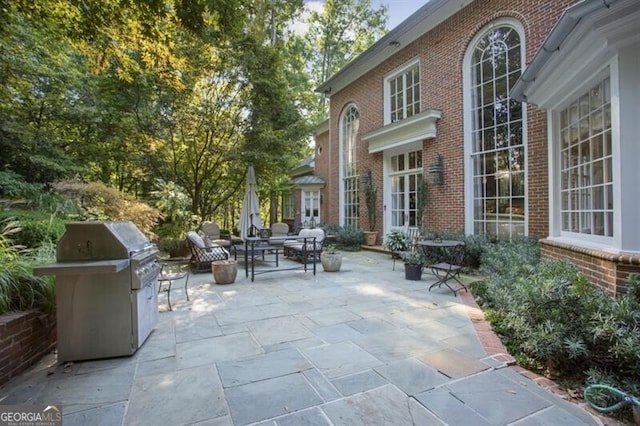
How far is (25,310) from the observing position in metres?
3.05

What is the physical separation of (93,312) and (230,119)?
9.87m

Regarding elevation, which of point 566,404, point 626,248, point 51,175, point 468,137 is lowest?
point 566,404

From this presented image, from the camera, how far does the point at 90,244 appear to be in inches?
122

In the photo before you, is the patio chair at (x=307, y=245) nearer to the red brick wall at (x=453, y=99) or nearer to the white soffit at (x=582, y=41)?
the red brick wall at (x=453, y=99)

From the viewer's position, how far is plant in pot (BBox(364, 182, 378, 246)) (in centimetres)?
1080

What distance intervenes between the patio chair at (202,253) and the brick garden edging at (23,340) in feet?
12.0

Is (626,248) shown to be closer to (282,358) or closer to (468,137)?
(282,358)

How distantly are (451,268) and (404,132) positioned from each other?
519cm

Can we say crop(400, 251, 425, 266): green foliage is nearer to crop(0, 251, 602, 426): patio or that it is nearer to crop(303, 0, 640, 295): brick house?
crop(0, 251, 602, 426): patio

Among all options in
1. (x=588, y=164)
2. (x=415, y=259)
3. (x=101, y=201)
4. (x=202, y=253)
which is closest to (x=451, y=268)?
(x=415, y=259)

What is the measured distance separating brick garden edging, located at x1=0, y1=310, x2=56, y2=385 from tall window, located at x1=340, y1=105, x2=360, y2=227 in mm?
9676

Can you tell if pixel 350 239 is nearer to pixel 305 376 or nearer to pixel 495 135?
pixel 495 135

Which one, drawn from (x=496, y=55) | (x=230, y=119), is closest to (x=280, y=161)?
(x=230, y=119)

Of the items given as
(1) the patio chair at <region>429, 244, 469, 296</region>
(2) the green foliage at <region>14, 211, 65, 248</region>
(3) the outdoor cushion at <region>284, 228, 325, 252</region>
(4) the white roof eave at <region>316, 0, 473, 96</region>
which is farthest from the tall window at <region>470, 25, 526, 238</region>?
(2) the green foliage at <region>14, 211, 65, 248</region>
